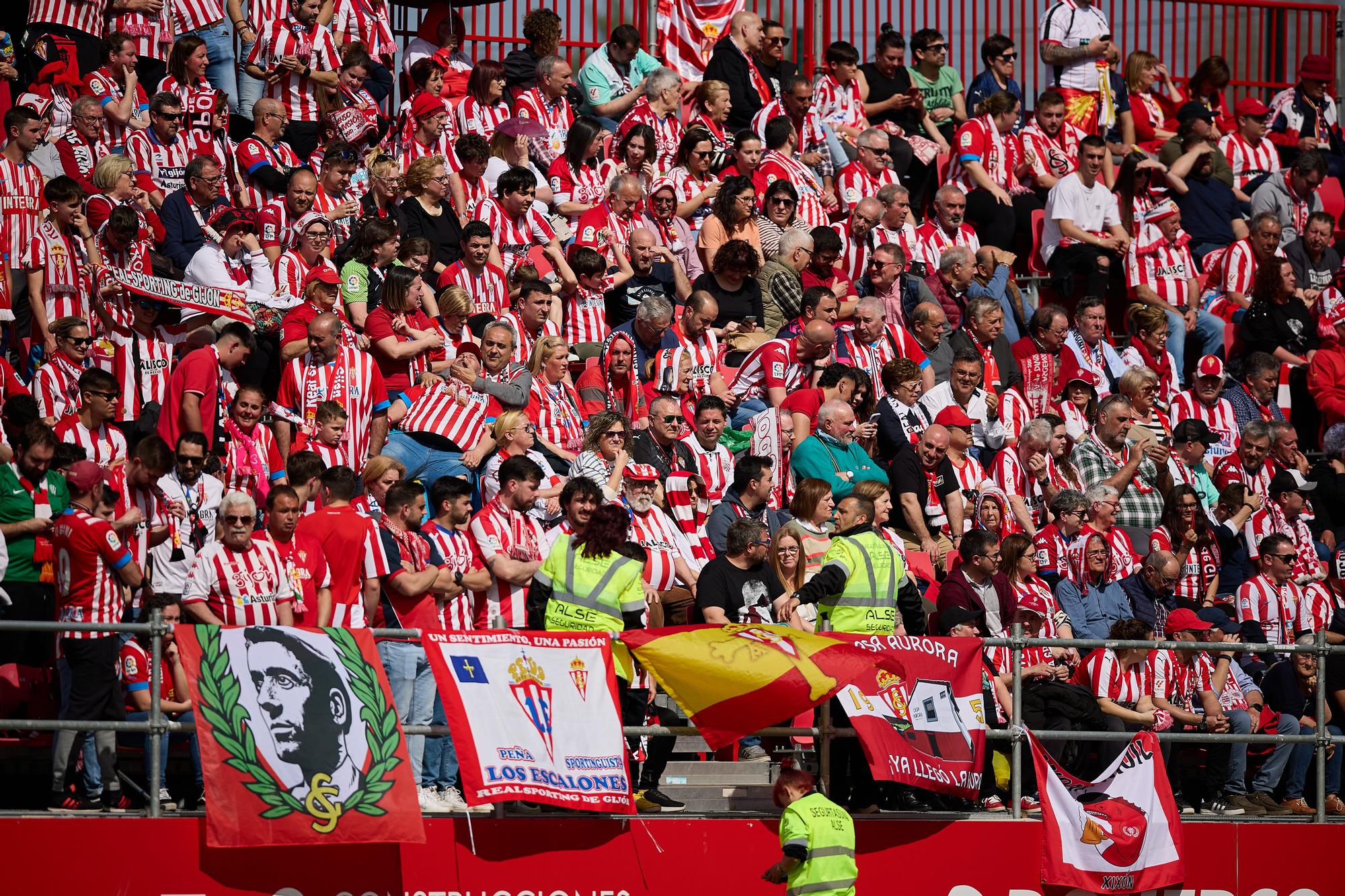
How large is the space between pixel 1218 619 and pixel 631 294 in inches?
217

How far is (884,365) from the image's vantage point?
15.4 meters

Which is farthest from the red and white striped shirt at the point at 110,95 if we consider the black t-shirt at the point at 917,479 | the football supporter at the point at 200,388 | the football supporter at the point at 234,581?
the black t-shirt at the point at 917,479

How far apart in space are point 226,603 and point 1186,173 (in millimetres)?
13079

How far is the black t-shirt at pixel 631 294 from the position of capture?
53.5 feet

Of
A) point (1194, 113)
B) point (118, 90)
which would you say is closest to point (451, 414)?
point (118, 90)

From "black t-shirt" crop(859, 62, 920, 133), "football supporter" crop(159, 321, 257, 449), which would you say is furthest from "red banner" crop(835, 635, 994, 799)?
"black t-shirt" crop(859, 62, 920, 133)

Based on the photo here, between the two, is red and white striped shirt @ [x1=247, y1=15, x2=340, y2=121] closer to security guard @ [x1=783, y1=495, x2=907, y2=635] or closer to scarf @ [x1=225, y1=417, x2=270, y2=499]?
scarf @ [x1=225, y1=417, x2=270, y2=499]

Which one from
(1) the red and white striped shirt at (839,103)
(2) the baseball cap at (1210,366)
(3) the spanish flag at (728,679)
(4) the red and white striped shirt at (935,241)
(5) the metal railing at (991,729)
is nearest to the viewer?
(5) the metal railing at (991,729)

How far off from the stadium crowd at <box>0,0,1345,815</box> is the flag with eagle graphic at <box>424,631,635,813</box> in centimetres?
45

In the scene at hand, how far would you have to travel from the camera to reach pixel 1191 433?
54.5 ft

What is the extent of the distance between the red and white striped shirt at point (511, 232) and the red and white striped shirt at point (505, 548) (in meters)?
4.52

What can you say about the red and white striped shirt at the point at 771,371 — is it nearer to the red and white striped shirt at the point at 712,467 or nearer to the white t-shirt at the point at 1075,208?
the red and white striped shirt at the point at 712,467

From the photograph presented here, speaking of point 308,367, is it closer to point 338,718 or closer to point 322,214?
point 322,214

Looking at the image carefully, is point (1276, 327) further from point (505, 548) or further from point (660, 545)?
point (505, 548)
